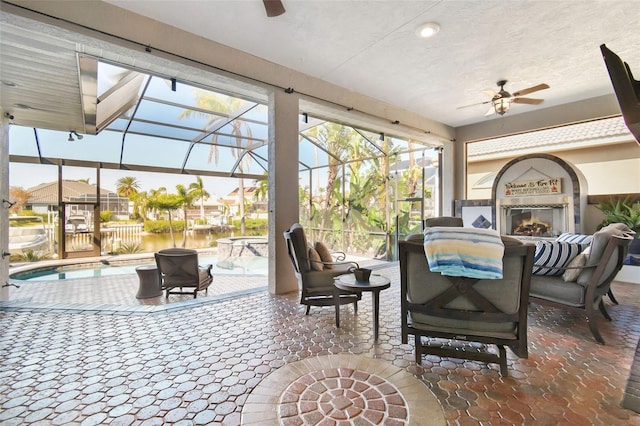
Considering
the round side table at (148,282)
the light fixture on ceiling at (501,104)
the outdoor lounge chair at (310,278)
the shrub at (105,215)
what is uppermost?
the light fixture on ceiling at (501,104)

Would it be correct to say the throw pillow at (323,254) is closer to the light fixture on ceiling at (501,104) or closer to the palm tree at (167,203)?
the light fixture on ceiling at (501,104)

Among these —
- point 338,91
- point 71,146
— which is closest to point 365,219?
point 338,91

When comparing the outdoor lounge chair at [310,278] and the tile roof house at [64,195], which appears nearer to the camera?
the outdoor lounge chair at [310,278]

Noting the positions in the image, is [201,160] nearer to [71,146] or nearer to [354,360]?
[71,146]

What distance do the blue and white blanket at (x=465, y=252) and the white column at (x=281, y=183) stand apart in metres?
2.50

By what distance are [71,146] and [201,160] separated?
3.39 meters

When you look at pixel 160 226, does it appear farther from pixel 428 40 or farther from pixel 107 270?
pixel 428 40

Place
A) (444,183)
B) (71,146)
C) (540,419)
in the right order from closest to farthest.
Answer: (540,419) < (444,183) < (71,146)

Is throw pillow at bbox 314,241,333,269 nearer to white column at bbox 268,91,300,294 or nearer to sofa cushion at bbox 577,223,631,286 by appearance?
white column at bbox 268,91,300,294

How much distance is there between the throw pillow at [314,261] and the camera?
10.7 ft

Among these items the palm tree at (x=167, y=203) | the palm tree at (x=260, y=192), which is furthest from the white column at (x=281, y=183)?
the palm tree at (x=167, y=203)

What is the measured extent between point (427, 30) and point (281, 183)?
2.67m

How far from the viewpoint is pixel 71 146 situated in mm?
7902

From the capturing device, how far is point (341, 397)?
175cm
